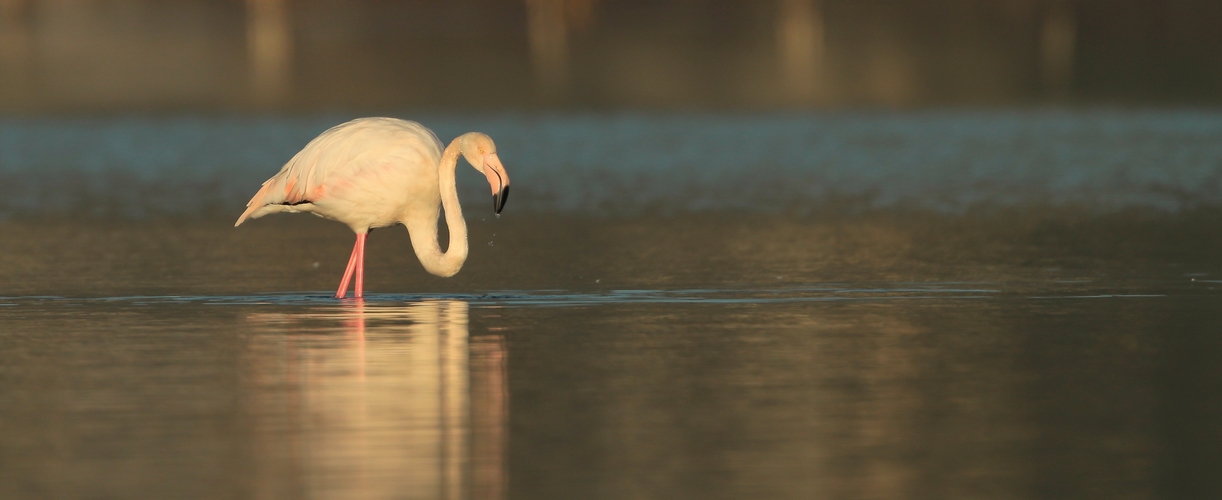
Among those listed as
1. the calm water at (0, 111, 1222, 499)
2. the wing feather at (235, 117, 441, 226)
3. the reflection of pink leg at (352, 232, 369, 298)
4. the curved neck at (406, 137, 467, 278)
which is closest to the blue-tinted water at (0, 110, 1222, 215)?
the calm water at (0, 111, 1222, 499)

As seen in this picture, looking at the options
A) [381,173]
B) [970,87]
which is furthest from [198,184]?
[970,87]

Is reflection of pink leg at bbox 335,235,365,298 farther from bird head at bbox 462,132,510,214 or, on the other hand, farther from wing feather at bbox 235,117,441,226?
bird head at bbox 462,132,510,214

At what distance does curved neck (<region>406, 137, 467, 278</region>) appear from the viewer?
1259cm

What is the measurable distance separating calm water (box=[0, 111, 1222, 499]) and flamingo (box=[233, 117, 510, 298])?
0.36 meters

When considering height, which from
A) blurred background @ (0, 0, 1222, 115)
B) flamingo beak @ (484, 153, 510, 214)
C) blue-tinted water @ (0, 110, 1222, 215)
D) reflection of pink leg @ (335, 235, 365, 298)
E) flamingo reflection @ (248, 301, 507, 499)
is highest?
blurred background @ (0, 0, 1222, 115)

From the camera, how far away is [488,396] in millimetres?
8836

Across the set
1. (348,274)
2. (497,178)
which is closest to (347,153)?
(348,274)

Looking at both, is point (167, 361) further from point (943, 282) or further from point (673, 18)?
point (673, 18)

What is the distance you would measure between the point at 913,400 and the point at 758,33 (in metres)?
74.1

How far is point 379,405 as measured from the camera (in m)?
8.62

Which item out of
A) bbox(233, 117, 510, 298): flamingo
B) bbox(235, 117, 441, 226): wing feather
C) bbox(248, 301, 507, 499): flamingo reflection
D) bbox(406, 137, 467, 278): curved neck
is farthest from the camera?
bbox(235, 117, 441, 226): wing feather

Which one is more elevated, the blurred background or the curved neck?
the blurred background

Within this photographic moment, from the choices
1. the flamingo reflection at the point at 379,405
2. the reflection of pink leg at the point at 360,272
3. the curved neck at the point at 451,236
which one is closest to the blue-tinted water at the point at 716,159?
the reflection of pink leg at the point at 360,272

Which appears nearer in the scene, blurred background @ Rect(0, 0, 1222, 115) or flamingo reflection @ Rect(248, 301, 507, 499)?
flamingo reflection @ Rect(248, 301, 507, 499)
